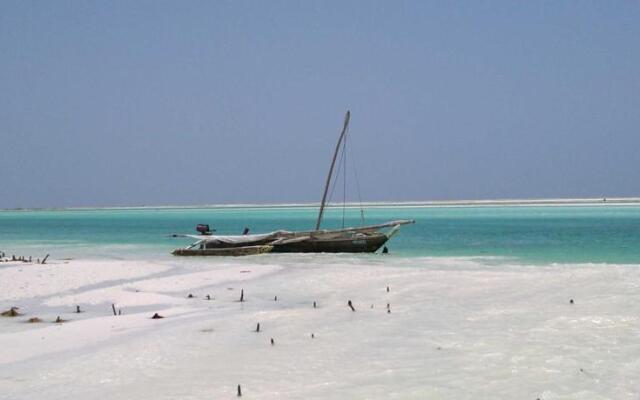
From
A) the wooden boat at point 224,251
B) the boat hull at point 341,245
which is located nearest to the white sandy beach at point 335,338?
the wooden boat at point 224,251

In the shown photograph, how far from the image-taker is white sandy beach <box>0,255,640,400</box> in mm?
6633

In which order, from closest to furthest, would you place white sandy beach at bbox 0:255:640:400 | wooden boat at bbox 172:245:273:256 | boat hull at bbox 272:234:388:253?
1. white sandy beach at bbox 0:255:640:400
2. wooden boat at bbox 172:245:273:256
3. boat hull at bbox 272:234:388:253

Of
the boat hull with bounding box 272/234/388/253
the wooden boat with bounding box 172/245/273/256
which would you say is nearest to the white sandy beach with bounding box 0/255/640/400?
the wooden boat with bounding box 172/245/273/256

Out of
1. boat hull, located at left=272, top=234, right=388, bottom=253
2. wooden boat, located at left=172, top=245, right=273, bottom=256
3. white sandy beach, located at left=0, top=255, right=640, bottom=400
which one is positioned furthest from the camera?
boat hull, located at left=272, top=234, right=388, bottom=253

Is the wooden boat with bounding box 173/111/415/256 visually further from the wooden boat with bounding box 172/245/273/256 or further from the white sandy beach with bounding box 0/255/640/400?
the white sandy beach with bounding box 0/255/640/400

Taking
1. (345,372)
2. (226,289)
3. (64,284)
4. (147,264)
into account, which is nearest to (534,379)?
(345,372)

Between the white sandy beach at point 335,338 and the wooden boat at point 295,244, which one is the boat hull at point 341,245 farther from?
the white sandy beach at point 335,338

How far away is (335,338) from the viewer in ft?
29.4

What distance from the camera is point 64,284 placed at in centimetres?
1598

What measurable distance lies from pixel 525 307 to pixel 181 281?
9.54 m

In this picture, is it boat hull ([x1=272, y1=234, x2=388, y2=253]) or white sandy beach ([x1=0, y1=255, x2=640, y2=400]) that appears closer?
white sandy beach ([x1=0, y1=255, x2=640, y2=400])

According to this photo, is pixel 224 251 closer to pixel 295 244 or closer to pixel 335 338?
pixel 295 244

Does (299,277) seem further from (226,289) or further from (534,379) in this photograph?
(534,379)

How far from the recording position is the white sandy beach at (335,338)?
21.8 ft
